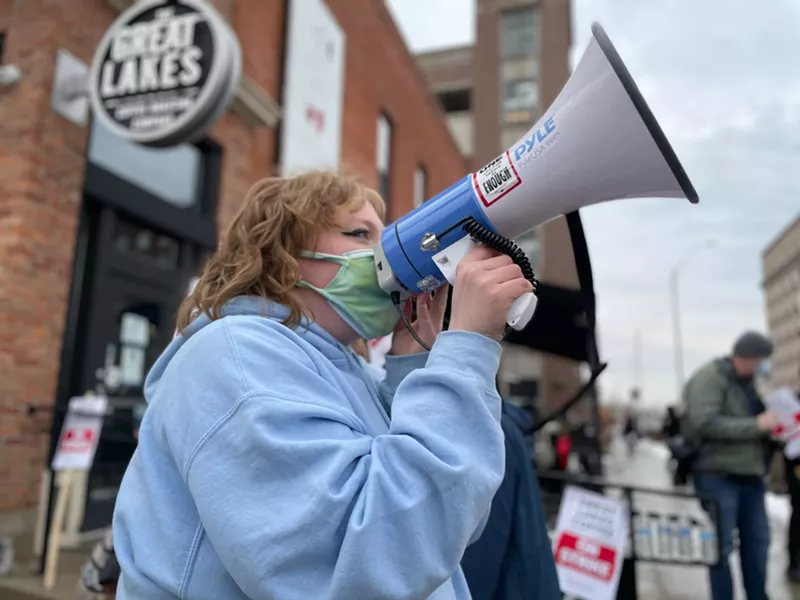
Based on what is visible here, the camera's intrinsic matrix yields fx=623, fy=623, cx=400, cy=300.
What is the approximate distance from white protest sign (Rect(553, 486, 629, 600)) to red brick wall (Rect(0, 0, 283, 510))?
149 inches

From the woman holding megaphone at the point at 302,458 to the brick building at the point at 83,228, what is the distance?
6.83 ft

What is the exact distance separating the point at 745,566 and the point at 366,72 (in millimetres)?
10865

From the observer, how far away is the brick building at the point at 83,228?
180 inches

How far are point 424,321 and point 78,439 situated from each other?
382cm

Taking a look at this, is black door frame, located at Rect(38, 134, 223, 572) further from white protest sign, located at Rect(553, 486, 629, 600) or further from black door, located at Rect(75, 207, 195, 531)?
white protest sign, located at Rect(553, 486, 629, 600)

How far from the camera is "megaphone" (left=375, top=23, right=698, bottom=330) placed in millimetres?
1142

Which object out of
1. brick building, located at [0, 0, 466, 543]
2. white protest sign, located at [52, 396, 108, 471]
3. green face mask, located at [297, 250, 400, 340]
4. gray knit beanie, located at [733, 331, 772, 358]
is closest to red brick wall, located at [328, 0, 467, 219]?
brick building, located at [0, 0, 466, 543]

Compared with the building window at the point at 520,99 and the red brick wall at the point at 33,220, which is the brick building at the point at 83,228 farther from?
the building window at the point at 520,99

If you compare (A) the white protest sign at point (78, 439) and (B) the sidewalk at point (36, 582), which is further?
(A) the white protest sign at point (78, 439)

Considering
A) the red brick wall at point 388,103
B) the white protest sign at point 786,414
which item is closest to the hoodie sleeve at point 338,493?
the white protest sign at point 786,414

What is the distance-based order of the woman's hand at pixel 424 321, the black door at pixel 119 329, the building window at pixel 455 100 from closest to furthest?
the woman's hand at pixel 424 321 → the black door at pixel 119 329 → the building window at pixel 455 100

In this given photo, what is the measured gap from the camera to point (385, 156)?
14.3 metres

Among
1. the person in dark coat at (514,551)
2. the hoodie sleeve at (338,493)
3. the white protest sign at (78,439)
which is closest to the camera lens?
the hoodie sleeve at (338,493)

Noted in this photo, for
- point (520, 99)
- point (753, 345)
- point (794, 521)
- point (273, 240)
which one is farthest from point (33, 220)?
point (520, 99)
